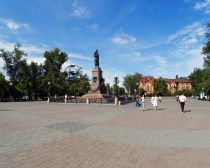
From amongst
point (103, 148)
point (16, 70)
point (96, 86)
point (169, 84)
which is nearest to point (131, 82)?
point (169, 84)

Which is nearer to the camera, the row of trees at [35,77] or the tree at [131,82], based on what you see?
the row of trees at [35,77]

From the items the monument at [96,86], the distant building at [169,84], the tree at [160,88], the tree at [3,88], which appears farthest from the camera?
the distant building at [169,84]

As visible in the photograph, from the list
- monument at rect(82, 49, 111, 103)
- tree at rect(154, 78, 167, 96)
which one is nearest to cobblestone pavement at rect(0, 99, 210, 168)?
monument at rect(82, 49, 111, 103)

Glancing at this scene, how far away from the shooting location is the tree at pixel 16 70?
72.4m

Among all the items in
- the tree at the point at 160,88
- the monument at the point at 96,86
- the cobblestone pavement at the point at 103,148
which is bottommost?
the cobblestone pavement at the point at 103,148

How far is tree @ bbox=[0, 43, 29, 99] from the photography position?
72444 millimetres

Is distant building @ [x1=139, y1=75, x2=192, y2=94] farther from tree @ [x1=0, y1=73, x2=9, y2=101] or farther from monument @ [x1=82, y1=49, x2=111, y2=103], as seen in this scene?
monument @ [x1=82, y1=49, x2=111, y2=103]

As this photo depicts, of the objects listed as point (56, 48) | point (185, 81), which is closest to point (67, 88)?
point (56, 48)

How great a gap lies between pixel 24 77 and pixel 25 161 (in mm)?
69353

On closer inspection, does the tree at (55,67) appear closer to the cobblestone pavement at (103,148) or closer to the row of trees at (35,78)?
the row of trees at (35,78)

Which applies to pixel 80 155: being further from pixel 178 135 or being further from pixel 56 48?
pixel 56 48

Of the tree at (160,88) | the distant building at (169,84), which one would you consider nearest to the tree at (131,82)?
the tree at (160,88)

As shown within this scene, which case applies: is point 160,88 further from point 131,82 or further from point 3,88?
point 3,88

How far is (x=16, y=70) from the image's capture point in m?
74.6
